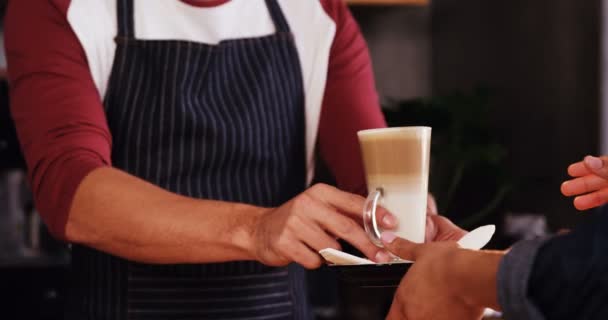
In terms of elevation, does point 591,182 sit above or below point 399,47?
above

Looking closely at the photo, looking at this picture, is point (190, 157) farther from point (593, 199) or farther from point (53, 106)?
point (593, 199)

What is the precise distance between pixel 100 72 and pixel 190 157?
0.69ft

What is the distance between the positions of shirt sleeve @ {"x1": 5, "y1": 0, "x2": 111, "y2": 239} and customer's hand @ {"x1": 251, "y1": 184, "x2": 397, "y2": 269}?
1.10 feet

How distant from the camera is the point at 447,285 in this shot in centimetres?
83

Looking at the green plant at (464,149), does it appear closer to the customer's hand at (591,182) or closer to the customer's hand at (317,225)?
the customer's hand at (591,182)

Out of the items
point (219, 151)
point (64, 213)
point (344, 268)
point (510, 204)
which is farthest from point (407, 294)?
point (510, 204)

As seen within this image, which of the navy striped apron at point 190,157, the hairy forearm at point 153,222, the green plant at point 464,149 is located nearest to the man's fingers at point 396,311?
the hairy forearm at point 153,222

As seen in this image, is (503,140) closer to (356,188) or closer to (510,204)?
(510,204)

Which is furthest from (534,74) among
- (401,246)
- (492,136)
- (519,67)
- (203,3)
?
(401,246)

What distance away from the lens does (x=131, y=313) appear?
1496 millimetres

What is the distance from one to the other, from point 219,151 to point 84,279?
0.33m

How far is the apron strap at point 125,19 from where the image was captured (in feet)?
4.97

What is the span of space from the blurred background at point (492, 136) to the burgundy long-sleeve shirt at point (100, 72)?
1.23 m

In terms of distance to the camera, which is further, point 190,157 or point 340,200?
point 190,157
